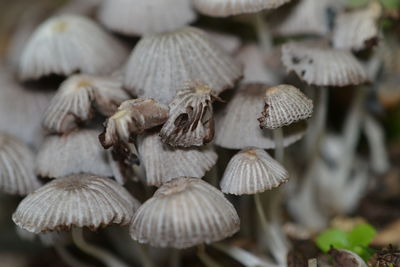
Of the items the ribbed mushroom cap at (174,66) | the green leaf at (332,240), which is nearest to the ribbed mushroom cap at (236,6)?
the ribbed mushroom cap at (174,66)

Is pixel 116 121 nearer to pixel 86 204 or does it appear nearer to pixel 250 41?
pixel 86 204

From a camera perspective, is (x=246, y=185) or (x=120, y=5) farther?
(x=120, y=5)

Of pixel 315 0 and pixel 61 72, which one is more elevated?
pixel 315 0

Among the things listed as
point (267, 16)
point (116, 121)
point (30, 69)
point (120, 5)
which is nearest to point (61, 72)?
point (30, 69)

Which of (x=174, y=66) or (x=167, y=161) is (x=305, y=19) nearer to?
(x=174, y=66)

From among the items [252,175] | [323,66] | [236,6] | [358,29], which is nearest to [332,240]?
[252,175]

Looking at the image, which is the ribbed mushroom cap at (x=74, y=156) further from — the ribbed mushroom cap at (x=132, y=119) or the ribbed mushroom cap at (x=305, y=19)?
the ribbed mushroom cap at (x=305, y=19)
